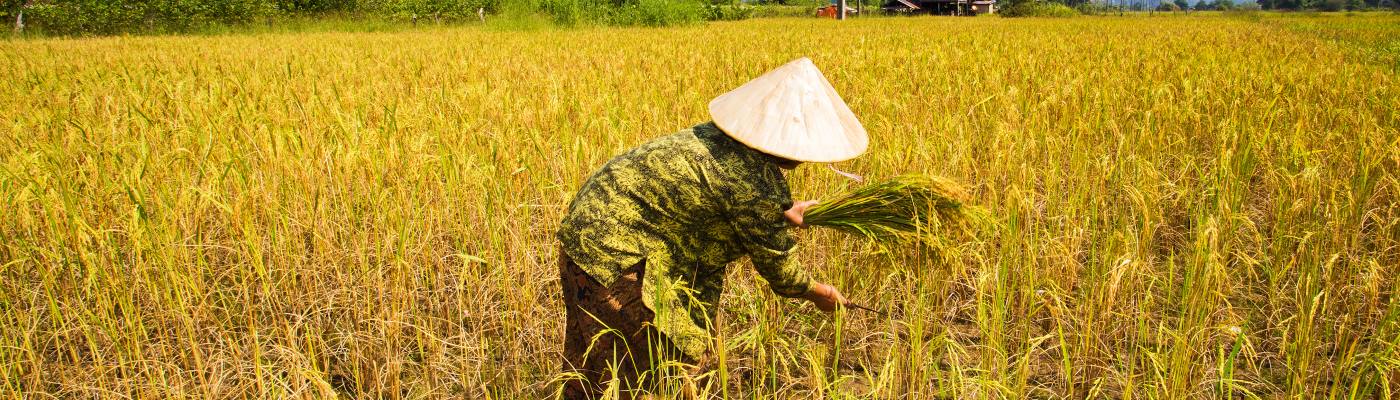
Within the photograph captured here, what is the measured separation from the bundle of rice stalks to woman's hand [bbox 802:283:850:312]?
0.61 feet

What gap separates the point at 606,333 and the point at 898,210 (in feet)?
2.32

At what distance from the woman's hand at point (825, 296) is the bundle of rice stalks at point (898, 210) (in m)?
0.19

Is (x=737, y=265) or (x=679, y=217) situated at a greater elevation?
(x=679, y=217)

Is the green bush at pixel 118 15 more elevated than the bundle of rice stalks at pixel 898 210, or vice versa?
the green bush at pixel 118 15

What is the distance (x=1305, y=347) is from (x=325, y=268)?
2.34 m

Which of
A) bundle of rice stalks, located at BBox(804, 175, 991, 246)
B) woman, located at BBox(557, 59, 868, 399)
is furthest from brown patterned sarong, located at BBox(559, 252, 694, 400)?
bundle of rice stalks, located at BBox(804, 175, 991, 246)

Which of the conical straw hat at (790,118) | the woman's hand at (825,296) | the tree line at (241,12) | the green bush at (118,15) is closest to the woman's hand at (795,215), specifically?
the woman's hand at (825,296)

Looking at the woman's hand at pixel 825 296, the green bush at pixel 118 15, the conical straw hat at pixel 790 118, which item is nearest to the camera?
the conical straw hat at pixel 790 118

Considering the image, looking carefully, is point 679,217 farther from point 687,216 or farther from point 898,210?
point 898,210

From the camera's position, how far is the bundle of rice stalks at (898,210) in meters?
1.62

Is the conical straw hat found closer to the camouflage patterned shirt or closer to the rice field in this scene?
the camouflage patterned shirt

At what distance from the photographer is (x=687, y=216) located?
1.37 meters

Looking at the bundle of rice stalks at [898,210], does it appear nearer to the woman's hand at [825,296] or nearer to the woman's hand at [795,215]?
the woman's hand at [795,215]

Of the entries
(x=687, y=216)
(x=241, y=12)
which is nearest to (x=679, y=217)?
(x=687, y=216)
